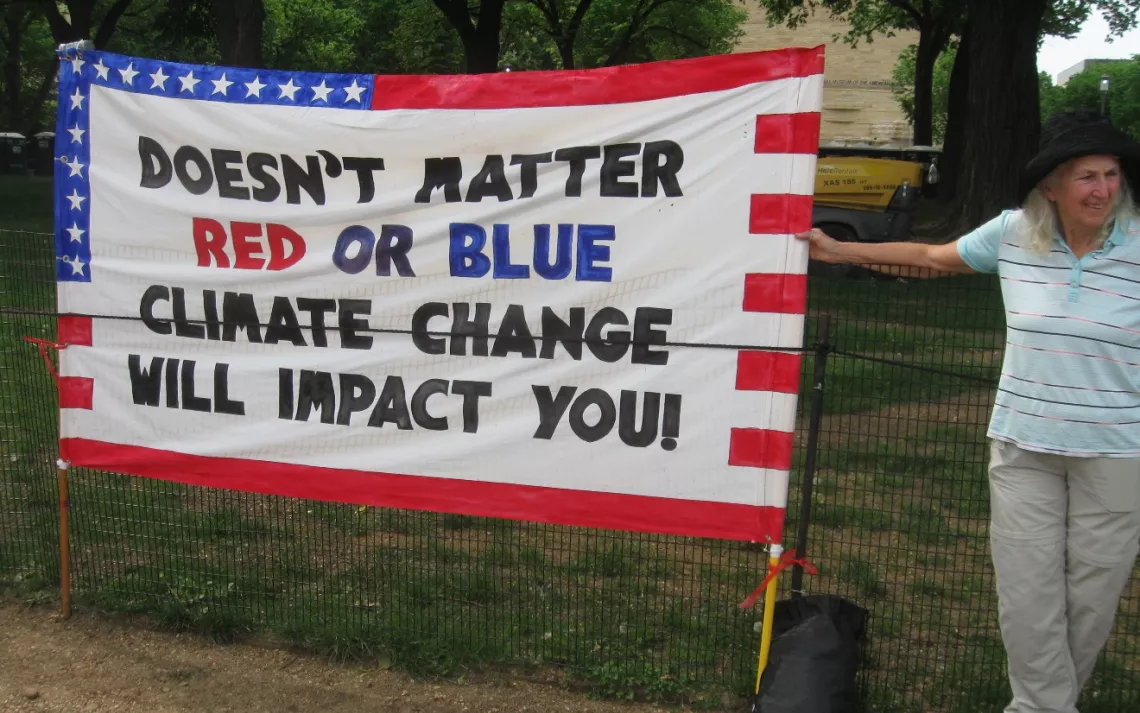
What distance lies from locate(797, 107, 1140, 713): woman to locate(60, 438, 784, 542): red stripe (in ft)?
2.75

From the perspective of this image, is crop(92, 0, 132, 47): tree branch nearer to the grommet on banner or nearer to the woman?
the grommet on banner

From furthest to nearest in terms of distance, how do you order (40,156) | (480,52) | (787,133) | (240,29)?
(40,156), (480,52), (240,29), (787,133)

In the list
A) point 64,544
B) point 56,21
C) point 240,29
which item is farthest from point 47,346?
point 56,21

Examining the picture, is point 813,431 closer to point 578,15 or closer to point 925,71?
point 578,15

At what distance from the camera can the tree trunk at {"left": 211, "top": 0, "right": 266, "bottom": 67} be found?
14133mm

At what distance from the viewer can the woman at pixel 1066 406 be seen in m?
3.05

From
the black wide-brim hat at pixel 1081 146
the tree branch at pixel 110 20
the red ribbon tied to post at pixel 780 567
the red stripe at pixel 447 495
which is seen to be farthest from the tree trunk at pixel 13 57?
the black wide-brim hat at pixel 1081 146

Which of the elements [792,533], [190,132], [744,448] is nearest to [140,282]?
[190,132]

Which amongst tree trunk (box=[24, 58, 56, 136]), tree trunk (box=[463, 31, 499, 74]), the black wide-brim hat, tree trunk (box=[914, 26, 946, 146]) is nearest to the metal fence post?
the black wide-brim hat

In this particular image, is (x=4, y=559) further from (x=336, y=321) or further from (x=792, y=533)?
(x=792, y=533)

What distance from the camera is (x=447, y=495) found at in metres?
4.11

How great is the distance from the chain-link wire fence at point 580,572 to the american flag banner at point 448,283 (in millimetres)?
492

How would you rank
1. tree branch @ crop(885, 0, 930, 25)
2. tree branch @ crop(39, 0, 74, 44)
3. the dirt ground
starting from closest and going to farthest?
1. the dirt ground
2. tree branch @ crop(39, 0, 74, 44)
3. tree branch @ crop(885, 0, 930, 25)

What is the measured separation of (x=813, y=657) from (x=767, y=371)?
0.99m
